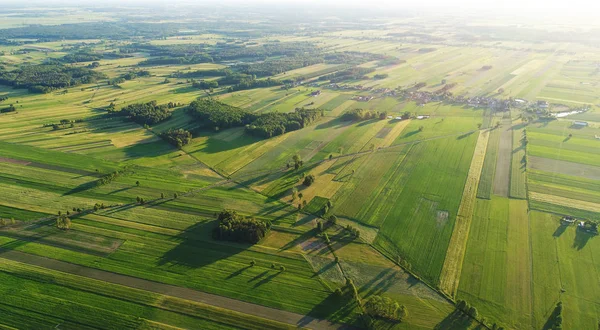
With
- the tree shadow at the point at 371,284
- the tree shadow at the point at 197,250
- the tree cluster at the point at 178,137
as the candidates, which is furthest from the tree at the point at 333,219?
the tree cluster at the point at 178,137

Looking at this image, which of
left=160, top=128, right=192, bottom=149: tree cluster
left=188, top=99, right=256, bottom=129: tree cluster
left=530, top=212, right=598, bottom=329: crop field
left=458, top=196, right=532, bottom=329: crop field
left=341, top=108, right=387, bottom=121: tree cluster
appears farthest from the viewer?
left=341, top=108, right=387, bottom=121: tree cluster

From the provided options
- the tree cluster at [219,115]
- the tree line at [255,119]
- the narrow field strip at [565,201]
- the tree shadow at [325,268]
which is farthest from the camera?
the tree cluster at [219,115]

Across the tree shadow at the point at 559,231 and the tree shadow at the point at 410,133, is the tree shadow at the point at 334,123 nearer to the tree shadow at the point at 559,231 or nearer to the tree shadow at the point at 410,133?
the tree shadow at the point at 410,133

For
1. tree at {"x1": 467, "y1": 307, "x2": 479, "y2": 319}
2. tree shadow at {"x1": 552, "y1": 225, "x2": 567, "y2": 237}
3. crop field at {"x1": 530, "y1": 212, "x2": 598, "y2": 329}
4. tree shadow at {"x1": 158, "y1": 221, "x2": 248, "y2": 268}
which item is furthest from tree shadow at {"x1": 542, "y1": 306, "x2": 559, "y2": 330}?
tree shadow at {"x1": 158, "y1": 221, "x2": 248, "y2": 268}

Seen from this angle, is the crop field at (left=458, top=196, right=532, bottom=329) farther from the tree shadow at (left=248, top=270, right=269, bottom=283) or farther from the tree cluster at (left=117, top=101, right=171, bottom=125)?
the tree cluster at (left=117, top=101, right=171, bottom=125)

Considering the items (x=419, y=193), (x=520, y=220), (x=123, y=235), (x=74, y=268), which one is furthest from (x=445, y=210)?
(x=74, y=268)

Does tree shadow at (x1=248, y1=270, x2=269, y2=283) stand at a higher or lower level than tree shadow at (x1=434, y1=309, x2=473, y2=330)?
higher

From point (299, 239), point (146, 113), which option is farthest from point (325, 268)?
point (146, 113)
